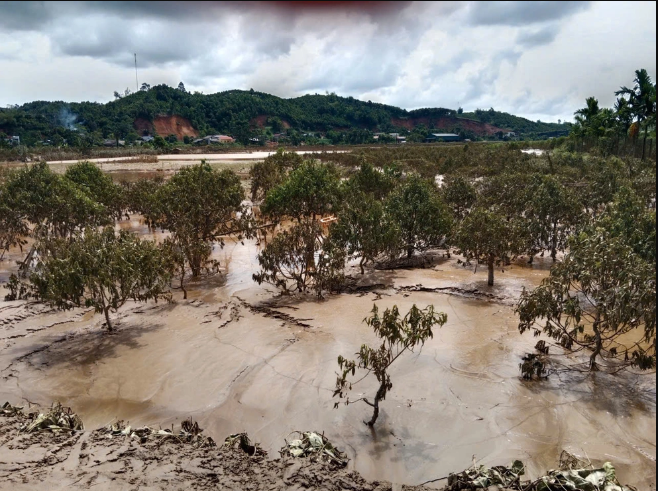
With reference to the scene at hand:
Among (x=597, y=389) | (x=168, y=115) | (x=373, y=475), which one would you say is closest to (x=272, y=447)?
(x=373, y=475)

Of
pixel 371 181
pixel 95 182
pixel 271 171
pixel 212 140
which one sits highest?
pixel 212 140

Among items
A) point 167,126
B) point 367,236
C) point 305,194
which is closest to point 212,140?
point 167,126

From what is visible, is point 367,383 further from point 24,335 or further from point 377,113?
point 377,113

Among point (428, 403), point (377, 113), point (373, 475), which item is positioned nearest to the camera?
point (373, 475)

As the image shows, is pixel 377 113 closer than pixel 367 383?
No

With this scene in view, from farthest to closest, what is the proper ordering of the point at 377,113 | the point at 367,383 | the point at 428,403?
the point at 377,113
the point at 367,383
the point at 428,403

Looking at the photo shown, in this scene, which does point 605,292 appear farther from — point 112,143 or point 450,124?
point 450,124
